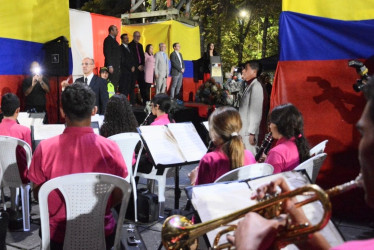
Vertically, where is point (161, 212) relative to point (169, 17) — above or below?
below

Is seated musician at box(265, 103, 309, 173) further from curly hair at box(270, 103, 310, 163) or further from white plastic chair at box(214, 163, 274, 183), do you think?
white plastic chair at box(214, 163, 274, 183)

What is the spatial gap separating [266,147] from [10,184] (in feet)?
9.20

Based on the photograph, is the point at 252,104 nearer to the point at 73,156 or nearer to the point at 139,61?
the point at 73,156

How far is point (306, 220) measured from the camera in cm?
147

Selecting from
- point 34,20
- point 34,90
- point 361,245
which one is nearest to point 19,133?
point 34,90

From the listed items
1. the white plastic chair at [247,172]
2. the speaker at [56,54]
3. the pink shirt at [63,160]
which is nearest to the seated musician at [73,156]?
the pink shirt at [63,160]

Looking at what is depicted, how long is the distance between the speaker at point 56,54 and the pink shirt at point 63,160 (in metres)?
6.48

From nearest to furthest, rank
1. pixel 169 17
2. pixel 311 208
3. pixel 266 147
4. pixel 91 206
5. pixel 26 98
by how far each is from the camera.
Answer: pixel 311 208 → pixel 91 206 → pixel 266 147 → pixel 26 98 → pixel 169 17

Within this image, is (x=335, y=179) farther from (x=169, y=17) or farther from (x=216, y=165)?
(x=169, y=17)

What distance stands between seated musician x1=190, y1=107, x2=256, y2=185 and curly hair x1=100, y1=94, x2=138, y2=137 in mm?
1946

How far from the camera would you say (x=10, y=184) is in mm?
4457

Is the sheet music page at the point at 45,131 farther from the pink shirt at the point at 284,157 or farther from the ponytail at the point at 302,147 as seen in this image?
the ponytail at the point at 302,147

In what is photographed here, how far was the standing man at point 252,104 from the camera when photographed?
5.45 meters

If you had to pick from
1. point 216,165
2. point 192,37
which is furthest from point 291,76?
point 192,37
